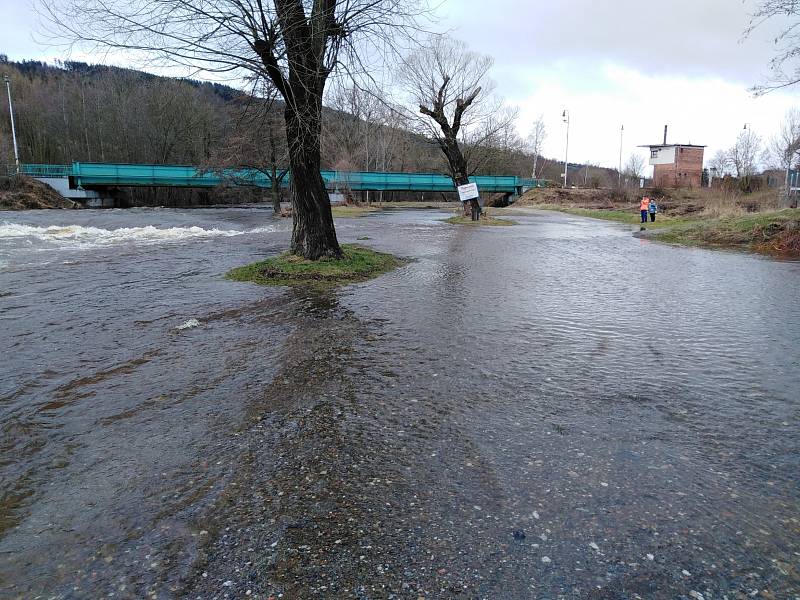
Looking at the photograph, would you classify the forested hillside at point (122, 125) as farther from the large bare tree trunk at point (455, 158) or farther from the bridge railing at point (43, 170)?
the large bare tree trunk at point (455, 158)

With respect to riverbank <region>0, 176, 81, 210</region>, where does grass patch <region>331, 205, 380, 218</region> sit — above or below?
below

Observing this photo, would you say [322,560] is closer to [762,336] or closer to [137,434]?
[137,434]

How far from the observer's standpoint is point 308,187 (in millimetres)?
11055

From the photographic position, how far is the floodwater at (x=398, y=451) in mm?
2562

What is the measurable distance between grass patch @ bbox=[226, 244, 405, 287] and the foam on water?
974 centimetres

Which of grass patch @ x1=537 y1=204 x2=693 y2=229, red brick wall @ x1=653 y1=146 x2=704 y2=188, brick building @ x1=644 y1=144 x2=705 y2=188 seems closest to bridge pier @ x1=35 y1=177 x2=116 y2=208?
grass patch @ x1=537 y1=204 x2=693 y2=229

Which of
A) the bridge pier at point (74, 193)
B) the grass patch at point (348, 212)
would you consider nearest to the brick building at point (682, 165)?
the grass patch at point (348, 212)

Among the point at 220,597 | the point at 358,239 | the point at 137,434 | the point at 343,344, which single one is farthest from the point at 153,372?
the point at 358,239

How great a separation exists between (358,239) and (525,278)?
9.64 metres

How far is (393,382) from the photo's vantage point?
16.6ft

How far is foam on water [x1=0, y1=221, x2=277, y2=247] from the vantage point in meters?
19.0

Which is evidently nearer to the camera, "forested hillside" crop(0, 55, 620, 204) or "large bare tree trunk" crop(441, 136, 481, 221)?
"large bare tree trunk" crop(441, 136, 481, 221)

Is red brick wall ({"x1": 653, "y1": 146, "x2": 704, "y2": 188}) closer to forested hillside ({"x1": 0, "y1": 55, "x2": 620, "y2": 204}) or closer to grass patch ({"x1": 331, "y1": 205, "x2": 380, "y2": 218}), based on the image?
forested hillside ({"x1": 0, "y1": 55, "x2": 620, "y2": 204})

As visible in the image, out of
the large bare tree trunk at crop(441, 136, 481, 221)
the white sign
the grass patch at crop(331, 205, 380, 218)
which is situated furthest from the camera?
the grass patch at crop(331, 205, 380, 218)
